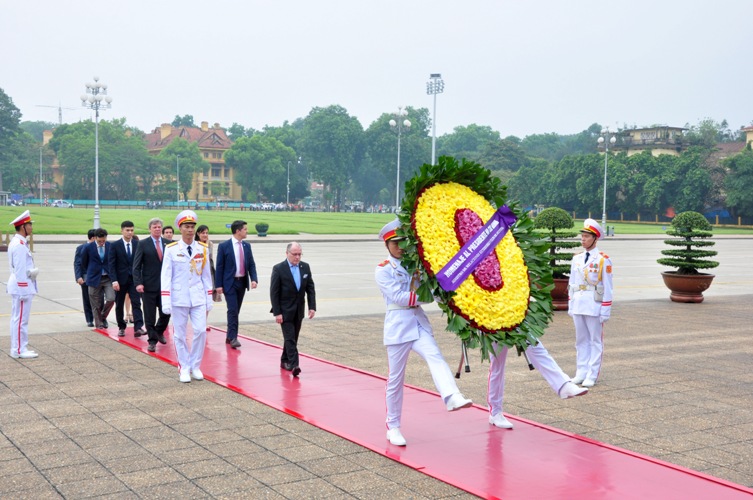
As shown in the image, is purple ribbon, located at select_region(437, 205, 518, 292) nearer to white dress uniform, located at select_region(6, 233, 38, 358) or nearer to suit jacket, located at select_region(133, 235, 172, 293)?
suit jacket, located at select_region(133, 235, 172, 293)

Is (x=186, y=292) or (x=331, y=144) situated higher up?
(x=331, y=144)

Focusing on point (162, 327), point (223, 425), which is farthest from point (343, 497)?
point (162, 327)

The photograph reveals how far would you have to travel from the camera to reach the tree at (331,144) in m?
121

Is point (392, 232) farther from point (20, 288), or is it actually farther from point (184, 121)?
point (184, 121)

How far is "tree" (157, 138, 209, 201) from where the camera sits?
113062 millimetres

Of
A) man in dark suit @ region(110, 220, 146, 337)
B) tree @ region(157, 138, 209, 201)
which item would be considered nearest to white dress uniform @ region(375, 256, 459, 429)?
man in dark suit @ region(110, 220, 146, 337)

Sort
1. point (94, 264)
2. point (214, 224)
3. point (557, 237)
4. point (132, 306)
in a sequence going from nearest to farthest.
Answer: point (132, 306), point (94, 264), point (557, 237), point (214, 224)

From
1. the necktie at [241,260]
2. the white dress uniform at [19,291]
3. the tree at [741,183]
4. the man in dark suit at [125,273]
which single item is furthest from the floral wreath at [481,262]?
the tree at [741,183]

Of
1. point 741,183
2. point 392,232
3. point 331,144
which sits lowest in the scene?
point 392,232

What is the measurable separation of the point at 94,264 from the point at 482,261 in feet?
26.3

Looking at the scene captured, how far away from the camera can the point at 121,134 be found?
113812 mm

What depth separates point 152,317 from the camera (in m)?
10.7

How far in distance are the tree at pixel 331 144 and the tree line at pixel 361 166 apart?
0.16 metres

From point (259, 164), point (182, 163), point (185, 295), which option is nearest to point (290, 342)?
point (185, 295)
